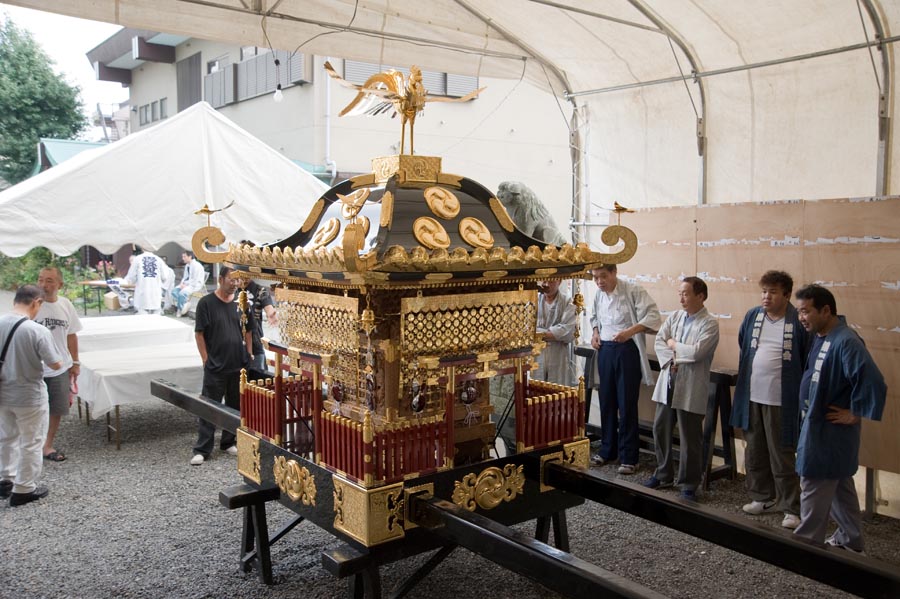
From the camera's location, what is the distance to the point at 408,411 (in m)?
3.21

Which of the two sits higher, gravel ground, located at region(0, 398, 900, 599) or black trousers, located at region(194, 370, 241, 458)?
black trousers, located at region(194, 370, 241, 458)

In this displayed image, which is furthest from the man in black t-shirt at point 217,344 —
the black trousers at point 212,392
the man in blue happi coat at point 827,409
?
the man in blue happi coat at point 827,409

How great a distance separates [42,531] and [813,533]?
15.4 ft

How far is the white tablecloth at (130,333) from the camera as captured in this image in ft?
26.8

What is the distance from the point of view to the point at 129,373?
6426mm

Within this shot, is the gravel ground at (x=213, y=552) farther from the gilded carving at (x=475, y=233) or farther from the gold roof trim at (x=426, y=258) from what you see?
the gilded carving at (x=475, y=233)

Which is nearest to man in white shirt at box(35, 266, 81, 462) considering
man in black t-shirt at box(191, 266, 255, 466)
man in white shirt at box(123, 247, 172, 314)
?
man in black t-shirt at box(191, 266, 255, 466)

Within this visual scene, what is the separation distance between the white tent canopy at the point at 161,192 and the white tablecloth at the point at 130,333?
1654 mm

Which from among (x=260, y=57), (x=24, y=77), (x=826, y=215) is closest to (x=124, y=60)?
(x=24, y=77)

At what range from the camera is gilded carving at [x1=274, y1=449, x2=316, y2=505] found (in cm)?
316

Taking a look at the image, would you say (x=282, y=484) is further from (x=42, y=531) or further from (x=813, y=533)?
(x=813, y=533)

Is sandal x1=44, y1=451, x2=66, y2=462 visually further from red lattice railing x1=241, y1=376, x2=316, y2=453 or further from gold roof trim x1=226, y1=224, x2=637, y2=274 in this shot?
gold roof trim x1=226, y1=224, x2=637, y2=274

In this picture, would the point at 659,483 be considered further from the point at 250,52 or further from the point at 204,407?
the point at 250,52

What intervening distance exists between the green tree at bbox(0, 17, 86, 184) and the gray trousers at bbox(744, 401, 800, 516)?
2104 cm
